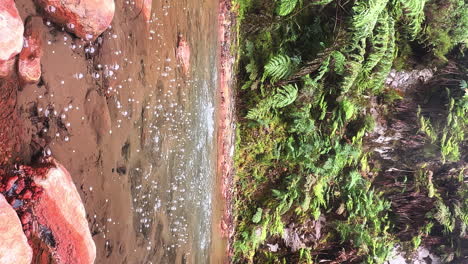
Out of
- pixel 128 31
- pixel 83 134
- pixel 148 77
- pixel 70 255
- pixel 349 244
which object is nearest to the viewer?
pixel 70 255

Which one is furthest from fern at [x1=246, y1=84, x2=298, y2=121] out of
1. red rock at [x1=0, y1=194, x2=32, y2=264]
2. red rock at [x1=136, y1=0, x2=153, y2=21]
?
red rock at [x1=0, y1=194, x2=32, y2=264]

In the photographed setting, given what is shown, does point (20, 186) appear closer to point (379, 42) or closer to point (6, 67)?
point (6, 67)

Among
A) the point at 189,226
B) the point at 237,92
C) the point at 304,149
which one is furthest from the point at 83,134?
the point at 304,149

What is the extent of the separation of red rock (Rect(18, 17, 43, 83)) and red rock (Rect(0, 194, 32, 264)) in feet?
1.68

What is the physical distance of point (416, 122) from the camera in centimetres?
633

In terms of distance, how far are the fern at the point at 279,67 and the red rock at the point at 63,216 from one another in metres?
3.44

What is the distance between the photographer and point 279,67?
508 cm

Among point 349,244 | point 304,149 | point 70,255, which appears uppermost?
point 70,255

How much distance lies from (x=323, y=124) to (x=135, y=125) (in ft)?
12.0

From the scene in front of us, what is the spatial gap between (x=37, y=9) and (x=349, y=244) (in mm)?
5705

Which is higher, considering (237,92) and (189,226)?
(237,92)

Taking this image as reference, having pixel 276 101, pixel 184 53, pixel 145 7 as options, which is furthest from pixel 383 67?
pixel 145 7

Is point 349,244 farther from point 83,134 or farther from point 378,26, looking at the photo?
point 83,134

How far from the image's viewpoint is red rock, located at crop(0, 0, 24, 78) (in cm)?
144
